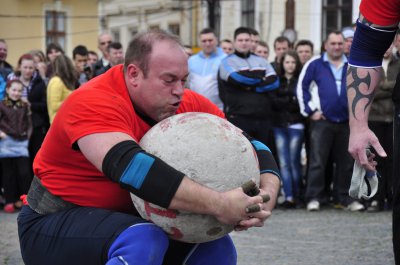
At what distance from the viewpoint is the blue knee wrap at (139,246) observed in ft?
11.7

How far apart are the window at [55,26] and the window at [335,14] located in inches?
499

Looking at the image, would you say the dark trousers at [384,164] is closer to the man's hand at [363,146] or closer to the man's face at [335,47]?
the man's face at [335,47]

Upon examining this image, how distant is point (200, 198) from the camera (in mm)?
3449

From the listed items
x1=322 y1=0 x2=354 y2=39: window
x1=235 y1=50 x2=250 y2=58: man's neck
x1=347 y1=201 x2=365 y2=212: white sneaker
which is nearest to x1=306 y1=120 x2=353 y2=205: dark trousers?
x1=347 y1=201 x2=365 y2=212: white sneaker

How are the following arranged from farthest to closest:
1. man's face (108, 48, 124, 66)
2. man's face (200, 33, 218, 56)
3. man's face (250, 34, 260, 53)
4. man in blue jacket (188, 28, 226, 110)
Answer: man's face (200, 33, 218, 56) → man's face (108, 48, 124, 66) → man's face (250, 34, 260, 53) → man in blue jacket (188, 28, 226, 110)

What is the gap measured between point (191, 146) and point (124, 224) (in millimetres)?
476

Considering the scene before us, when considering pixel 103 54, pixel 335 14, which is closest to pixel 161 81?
pixel 103 54

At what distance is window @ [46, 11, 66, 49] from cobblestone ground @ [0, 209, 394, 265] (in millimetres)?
26051

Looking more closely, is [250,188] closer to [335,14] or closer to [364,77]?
[364,77]

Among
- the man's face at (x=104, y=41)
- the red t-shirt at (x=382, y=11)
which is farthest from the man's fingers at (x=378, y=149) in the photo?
the man's face at (x=104, y=41)

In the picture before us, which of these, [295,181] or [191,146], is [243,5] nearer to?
[295,181]

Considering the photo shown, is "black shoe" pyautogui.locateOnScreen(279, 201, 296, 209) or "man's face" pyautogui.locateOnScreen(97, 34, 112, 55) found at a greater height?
"man's face" pyautogui.locateOnScreen(97, 34, 112, 55)

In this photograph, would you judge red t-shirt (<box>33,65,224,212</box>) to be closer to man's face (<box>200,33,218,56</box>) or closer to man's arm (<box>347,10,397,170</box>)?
man's arm (<box>347,10,397,170</box>)

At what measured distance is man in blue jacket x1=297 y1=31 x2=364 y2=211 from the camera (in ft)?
31.4
